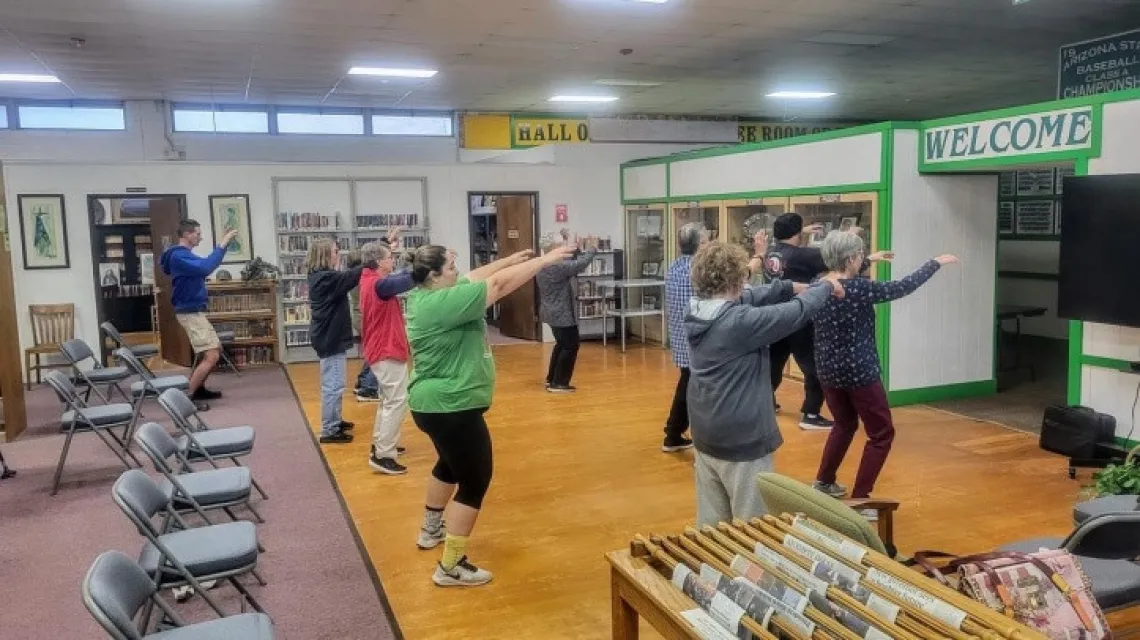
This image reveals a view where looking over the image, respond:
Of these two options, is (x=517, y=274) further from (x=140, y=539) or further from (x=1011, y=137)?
(x=1011, y=137)

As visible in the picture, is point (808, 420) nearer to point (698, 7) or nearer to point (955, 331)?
point (955, 331)

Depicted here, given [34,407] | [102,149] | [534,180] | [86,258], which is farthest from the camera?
[534,180]

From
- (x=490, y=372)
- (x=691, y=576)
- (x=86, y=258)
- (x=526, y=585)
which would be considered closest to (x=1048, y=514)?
(x=526, y=585)

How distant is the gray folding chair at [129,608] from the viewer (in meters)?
2.35

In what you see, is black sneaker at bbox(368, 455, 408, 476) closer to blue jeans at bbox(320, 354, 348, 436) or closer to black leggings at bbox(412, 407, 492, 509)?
blue jeans at bbox(320, 354, 348, 436)

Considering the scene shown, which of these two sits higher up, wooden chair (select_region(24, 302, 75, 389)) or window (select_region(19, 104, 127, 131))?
window (select_region(19, 104, 127, 131))

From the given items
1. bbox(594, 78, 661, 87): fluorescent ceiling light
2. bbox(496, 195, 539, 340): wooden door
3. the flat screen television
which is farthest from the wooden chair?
the flat screen television

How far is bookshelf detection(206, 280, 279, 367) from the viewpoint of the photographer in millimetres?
10656

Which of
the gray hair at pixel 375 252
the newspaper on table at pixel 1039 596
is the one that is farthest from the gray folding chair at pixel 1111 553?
the gray hair at pixel 375 252

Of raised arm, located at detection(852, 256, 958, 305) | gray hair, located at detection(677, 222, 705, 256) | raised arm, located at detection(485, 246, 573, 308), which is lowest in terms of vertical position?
raised arm, located at detection(852, 256, 958, 305)

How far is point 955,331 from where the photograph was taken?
304 inches

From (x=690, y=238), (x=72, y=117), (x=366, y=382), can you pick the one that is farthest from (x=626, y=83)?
(x=72, y=117)

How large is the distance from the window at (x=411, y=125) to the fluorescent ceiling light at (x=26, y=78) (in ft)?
13.8

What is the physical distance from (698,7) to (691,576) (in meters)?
6.06
